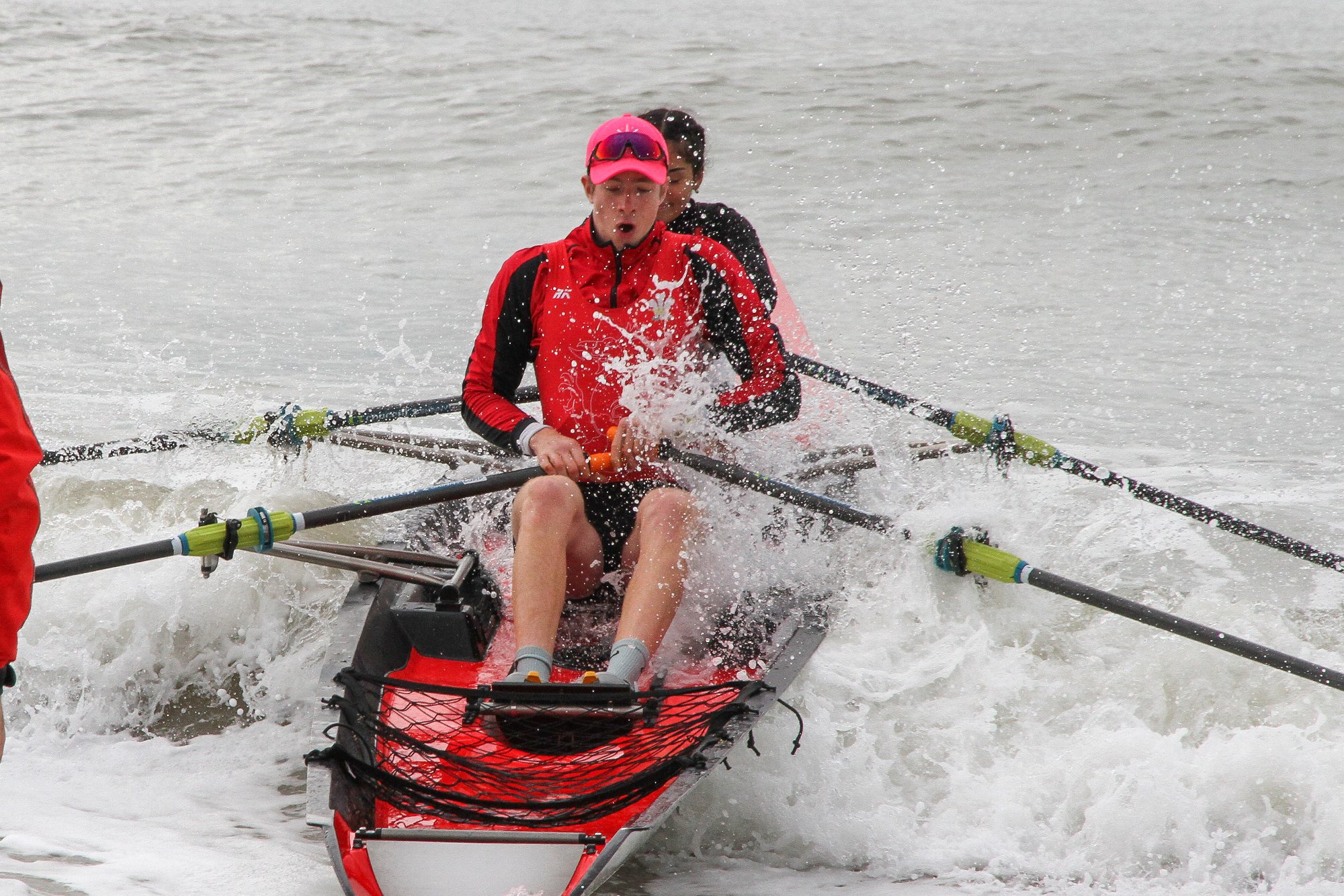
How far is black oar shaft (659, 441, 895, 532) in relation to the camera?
11.7 feet

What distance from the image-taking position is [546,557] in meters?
3.34

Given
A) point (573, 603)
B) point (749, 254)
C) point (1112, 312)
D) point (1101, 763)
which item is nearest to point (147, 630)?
point (573, 603)

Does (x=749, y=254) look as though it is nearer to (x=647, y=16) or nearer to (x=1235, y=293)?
(x=1235, y=293)

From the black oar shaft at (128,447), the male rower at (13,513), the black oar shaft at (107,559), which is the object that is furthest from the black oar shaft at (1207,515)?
the male rower at (13,513)

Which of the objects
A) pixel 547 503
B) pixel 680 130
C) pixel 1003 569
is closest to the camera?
pixel 547 503

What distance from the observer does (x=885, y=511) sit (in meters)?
4.08

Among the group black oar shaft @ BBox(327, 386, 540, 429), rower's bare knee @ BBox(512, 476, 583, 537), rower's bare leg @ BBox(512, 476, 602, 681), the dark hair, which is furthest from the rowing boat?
the dark hair

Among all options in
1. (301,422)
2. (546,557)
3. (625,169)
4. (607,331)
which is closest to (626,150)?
(625,169)

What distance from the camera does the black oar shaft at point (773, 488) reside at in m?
3.56

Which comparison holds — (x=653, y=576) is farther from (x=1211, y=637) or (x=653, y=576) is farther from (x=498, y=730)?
(x=1211, y=637)

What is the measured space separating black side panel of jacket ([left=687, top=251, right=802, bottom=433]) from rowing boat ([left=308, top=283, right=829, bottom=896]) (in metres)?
0.51

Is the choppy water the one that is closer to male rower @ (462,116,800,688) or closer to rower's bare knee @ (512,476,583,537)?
male rower @ (462,116,800,688)

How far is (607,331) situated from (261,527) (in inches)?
43.3

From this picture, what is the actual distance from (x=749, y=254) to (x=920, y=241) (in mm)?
6656
